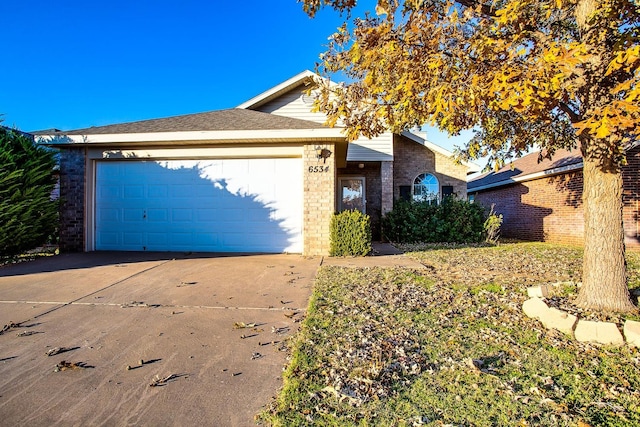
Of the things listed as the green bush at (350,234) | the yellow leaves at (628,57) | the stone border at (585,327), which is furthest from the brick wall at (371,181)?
the yellow leaves at (628,57)

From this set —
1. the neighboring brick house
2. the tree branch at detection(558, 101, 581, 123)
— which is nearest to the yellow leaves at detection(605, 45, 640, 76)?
the tree branch at detection(558, 101, 581, 123)

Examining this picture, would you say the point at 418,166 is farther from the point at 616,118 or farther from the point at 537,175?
the point at 616,118

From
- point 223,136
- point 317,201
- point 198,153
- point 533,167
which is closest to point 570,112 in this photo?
point 317,201

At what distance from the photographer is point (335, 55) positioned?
4.18 metres

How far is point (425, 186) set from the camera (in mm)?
13781

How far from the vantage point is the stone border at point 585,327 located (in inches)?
110

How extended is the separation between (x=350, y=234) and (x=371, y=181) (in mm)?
5877

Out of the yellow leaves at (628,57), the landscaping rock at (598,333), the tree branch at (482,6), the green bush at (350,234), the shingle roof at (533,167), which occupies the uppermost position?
the tree branch at (482,6)

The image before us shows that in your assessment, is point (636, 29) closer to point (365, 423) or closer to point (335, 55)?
point (335, 55)

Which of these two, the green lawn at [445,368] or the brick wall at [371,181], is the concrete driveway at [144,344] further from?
the brick wall at [371,181]

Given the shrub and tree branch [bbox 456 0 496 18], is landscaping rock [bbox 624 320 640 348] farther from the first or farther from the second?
the shrub

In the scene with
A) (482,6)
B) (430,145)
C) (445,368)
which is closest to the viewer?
(445,368)

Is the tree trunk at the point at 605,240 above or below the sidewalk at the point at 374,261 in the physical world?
above

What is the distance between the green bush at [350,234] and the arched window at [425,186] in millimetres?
6885
